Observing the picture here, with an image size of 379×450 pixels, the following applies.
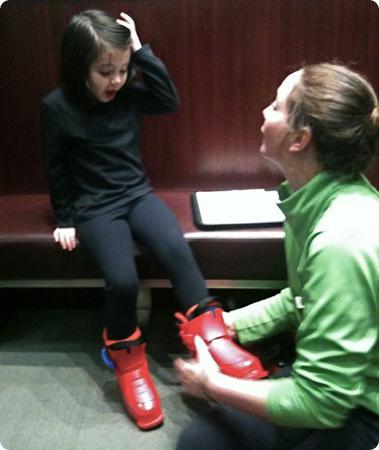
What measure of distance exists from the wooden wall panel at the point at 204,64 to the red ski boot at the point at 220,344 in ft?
2.24

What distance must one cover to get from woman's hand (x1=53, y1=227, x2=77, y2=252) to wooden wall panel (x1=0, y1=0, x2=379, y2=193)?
0.46 meters

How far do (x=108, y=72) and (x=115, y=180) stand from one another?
0.31 metres

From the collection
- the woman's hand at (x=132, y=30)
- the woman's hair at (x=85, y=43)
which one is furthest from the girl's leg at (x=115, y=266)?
the woman's hand at (x=132, y=30)

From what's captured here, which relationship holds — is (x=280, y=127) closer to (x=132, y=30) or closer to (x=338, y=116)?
(x=338, y=116)

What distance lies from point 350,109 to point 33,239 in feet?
3.35

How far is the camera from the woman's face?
0.95 m

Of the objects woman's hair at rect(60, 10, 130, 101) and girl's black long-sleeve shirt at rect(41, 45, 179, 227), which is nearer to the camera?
woman's hair at rect(60, 10, 130, 101)

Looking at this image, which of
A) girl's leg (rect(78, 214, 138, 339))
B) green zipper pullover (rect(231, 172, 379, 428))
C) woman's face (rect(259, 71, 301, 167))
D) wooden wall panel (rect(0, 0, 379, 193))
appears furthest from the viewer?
wooden wall panel (rect(0, 0, 379, 193))

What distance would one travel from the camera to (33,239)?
1.54 m

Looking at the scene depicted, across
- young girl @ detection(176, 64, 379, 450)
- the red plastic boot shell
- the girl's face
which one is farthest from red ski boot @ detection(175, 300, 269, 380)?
the girl's face

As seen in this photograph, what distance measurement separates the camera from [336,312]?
2.64 ft

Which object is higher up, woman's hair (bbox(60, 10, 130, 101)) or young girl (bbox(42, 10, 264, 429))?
woman's hair (bbox(60, 10, 130, 101))

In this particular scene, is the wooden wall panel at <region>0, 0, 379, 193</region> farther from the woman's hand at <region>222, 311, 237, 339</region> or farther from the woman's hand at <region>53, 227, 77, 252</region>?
the woman's hand at <region>222, 311, 237, 339</region>

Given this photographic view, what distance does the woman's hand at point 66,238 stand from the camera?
1.50 meters
